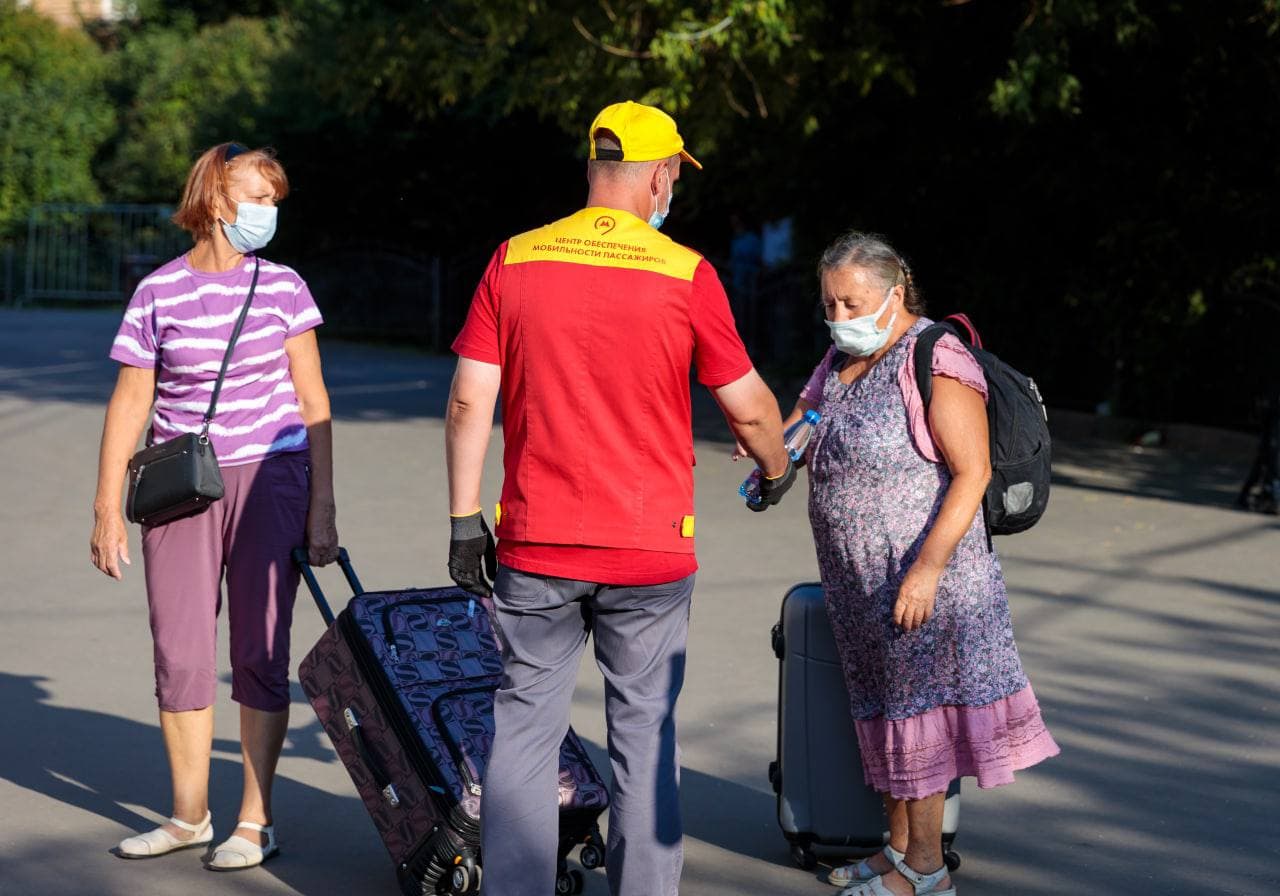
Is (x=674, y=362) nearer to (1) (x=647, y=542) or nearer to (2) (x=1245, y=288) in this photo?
(1) (x=647, y=542)

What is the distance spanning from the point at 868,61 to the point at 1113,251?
2.83 meters

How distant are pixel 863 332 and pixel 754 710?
2.22m

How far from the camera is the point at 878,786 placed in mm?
4211

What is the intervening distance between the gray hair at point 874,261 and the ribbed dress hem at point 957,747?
971 millimetres

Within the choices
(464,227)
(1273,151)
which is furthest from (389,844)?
(464,227)

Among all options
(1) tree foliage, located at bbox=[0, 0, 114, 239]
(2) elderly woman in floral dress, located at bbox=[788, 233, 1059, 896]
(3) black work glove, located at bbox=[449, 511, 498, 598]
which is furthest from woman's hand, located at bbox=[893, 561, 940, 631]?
(1) tree foliage, located at bbox=[0, 0, 114, 239]

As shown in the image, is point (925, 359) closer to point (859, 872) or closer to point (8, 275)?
point (859, 872)

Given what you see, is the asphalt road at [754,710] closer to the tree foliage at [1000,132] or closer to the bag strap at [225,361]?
the bag strap at [225,361]

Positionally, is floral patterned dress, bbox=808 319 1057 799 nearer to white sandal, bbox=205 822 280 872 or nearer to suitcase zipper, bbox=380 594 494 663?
suitcase zipper, bbox=380 594 494 663

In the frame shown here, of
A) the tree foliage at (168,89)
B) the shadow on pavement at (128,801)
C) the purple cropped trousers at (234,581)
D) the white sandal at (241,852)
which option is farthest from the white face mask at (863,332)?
the tree foliage at (168,89)

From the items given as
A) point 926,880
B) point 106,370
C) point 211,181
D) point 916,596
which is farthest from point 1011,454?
point 106,370

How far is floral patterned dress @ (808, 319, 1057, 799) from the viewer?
4.05m

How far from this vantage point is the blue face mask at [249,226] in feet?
14.2

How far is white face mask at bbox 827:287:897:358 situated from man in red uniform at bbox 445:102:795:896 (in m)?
0.58
